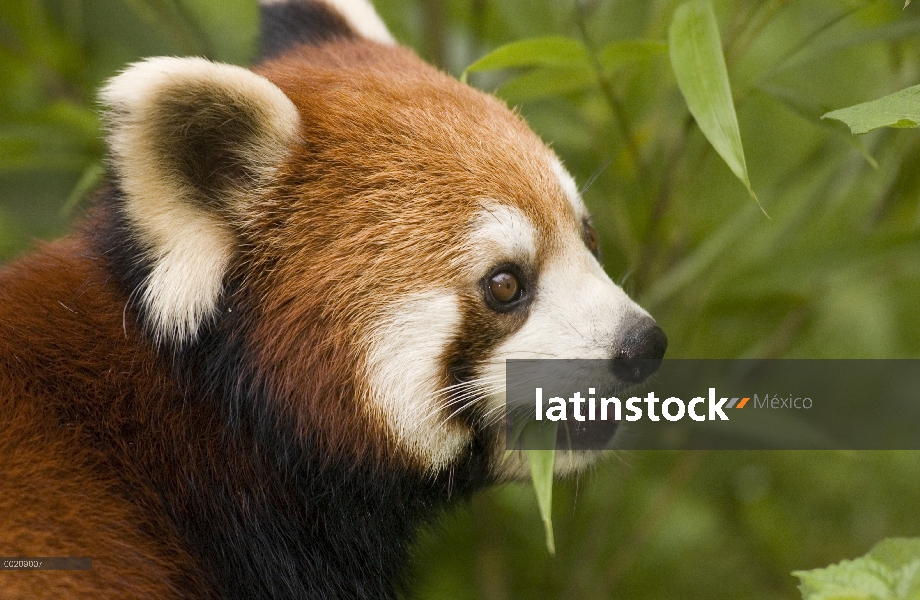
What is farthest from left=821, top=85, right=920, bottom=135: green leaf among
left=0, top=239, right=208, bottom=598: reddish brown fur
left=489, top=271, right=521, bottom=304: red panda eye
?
left=0, top=239, right=208, bottom=598: reddish brown fur

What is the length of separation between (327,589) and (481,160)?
0.88 meters

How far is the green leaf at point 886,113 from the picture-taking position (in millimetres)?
1418

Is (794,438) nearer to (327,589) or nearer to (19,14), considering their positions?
(327,589)

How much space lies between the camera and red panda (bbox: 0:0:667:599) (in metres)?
1.62

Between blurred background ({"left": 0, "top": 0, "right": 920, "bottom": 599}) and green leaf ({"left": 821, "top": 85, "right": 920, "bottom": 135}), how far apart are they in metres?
0.85

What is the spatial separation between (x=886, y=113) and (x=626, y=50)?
2.52 ft

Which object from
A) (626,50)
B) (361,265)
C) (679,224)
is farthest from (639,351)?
(679,224)

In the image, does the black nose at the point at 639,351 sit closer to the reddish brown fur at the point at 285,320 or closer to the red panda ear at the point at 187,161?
the reddish brown fur at the point at 285,320

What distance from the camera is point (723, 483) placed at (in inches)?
128

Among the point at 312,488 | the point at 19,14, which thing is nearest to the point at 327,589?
the point at 312,488

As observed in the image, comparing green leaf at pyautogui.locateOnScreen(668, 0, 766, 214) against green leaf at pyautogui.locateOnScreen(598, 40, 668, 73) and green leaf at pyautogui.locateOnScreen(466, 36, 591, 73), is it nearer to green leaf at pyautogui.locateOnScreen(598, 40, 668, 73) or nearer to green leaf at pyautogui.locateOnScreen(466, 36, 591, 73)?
green leaf at pyautogui.locateOnScreen(598, 40, 668, 73)

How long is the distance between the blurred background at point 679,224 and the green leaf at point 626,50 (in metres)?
0.23

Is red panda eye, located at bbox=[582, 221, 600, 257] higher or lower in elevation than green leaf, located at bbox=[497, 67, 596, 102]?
lower

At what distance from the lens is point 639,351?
1697 mm
